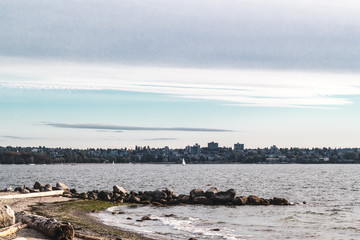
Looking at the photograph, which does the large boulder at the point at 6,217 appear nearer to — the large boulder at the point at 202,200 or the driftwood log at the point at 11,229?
the driftwood log at the point at 11,229

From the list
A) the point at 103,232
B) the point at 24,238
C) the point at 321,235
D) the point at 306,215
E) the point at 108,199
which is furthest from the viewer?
the point at 108,199

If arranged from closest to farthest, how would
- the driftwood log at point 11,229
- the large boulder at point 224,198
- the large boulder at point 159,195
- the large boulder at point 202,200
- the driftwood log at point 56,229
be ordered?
the driftwood log at point 11,229, the driftwood log at point 56,229, the large boulder at point 202,200, the large boulder at point 224,198, the large boulder at point 159,195

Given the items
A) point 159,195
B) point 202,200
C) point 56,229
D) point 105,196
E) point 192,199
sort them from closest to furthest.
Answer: point 56,229 < point 202,200 < point 192,199 < point 105,196 < point 159,195

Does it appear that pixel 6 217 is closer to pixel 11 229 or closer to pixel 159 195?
pixel 11 229

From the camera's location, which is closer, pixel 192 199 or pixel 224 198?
pixel 224 198

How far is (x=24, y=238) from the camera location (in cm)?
1939

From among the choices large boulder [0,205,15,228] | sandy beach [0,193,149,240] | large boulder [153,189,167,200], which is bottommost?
sandy beach [0,193,149,240]

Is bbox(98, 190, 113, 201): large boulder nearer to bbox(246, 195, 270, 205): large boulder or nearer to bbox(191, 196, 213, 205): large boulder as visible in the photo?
bbox(191, 196, 213, 205): large boulder

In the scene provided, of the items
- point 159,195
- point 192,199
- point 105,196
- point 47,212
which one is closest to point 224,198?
point 192,199

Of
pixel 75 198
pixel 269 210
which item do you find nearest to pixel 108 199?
pixel 75 198

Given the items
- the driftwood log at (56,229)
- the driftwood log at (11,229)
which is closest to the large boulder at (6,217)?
the driftwood log at (11,229)

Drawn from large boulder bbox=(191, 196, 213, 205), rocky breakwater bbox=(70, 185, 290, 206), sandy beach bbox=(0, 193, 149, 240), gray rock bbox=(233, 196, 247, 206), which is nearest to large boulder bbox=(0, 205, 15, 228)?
sandy beach bbox=(0, 193, 149, 240)

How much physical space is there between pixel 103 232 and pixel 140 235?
2.00m

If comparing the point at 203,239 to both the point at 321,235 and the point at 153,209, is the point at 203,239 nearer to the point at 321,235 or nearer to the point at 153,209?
the point at 321,235
